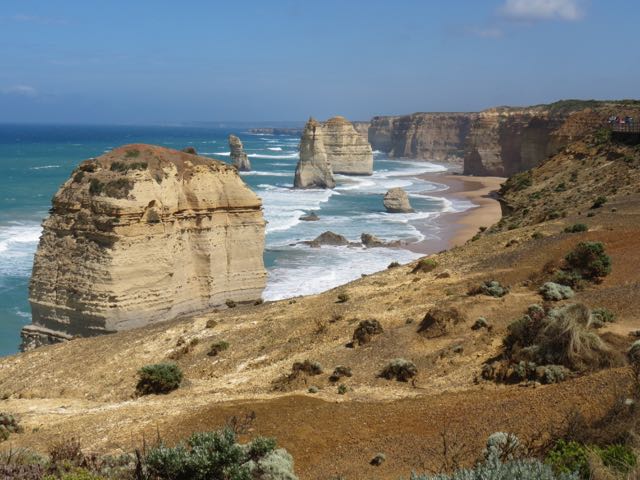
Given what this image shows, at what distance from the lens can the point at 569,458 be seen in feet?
23.9

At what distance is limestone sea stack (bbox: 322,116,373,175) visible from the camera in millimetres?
103562

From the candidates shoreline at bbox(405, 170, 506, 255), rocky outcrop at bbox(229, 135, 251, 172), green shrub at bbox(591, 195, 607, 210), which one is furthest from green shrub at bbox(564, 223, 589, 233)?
rocky outcrop at bbox(229, 135, 251, 172)

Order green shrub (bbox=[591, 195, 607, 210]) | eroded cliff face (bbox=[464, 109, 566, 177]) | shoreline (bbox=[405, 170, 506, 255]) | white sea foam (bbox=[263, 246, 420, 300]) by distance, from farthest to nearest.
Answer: eroded cliff face (bbox=[464, 109, 566, 177]), shoreline (bbox=[405, 170, 506, 255]), white sea foam (bbox=[263, 246, 420, 300]), green shrub (bbox=[591, 195, 607, 210])

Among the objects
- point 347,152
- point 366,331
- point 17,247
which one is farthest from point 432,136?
point 366,331

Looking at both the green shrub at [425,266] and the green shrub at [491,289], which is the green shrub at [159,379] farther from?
the green shrub at [425,266]

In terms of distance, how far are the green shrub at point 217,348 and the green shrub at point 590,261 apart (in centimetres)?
957

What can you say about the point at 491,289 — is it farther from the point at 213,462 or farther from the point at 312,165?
the point at 312,165

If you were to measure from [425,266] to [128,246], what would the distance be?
33.0 feet

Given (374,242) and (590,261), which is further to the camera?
(374,242)

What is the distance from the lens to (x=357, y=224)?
5638 centimetres

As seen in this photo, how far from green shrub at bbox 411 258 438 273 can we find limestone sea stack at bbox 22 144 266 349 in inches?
314

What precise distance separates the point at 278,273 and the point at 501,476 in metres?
31.6

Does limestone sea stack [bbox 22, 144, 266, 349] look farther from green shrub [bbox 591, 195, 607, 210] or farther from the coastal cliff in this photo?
the coastal cliff

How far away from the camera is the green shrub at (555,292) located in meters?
15.8
